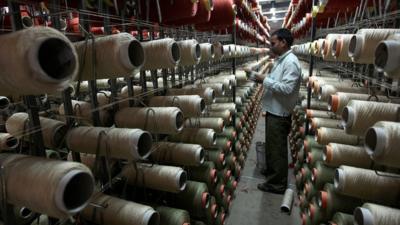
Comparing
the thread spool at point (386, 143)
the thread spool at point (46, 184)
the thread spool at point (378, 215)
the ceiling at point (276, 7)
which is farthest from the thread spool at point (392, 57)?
the ceiling at point (276, 7)

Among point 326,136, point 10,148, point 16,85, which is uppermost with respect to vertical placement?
point 16,85

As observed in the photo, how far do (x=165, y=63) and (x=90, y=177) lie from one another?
651 mm

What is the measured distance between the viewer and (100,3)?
1.14 meters

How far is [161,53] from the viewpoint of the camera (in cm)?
122

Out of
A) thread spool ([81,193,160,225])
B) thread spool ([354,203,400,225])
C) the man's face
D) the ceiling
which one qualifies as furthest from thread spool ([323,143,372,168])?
the ceiling

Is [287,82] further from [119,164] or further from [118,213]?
[118,213]

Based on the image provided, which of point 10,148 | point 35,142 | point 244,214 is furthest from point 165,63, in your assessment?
point 244,214

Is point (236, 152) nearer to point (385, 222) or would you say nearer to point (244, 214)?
point (244, 214)

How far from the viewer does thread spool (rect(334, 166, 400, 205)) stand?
4.02 ft

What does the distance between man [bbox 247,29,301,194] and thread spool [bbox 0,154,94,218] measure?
6.75ft

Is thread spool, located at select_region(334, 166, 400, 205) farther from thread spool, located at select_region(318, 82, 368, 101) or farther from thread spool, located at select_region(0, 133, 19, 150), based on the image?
thread spool, located at select_region(0, 133, 19, 150)

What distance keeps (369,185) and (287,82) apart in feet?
4.52

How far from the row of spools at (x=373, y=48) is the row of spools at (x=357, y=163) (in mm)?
172

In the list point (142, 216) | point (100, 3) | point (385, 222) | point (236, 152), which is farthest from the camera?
point (236, 152)
